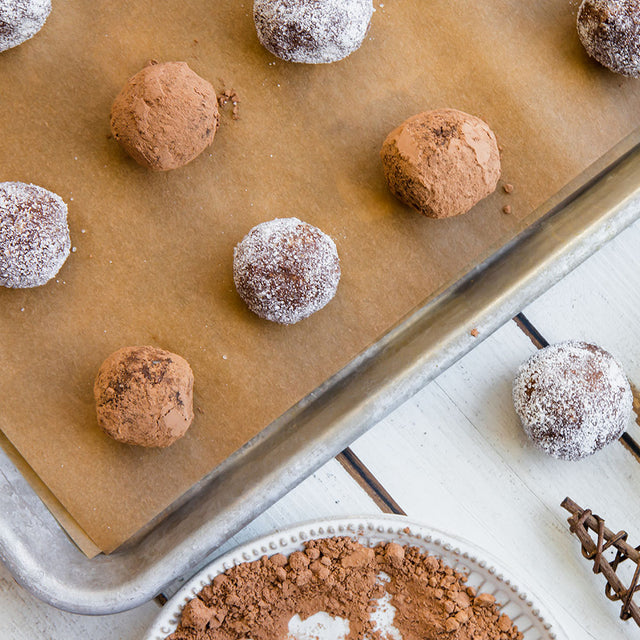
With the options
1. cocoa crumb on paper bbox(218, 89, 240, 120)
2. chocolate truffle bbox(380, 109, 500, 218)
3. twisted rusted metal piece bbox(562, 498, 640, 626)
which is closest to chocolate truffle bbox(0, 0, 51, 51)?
cocoa crumb on paper bbox(218, 89, 240, 120)

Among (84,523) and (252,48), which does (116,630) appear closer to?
(84,523)

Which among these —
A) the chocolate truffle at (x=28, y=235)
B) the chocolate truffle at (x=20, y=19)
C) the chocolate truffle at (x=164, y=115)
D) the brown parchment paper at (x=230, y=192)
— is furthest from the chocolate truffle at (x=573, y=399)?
the chocolate truffle at (x=20, y=19)

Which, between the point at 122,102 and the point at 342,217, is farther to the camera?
the point at 342,217

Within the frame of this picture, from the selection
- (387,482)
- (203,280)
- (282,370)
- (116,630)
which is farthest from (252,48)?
(116,630)

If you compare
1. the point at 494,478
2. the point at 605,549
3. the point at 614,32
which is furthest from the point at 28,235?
the point at 605,549

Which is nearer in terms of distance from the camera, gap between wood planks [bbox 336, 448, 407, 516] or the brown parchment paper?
the brown parchment paper

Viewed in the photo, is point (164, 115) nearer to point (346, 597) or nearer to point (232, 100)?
point (232, 100)

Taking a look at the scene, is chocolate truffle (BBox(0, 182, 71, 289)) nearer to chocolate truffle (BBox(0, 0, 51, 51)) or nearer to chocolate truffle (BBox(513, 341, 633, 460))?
chocolate truffle (BBox(0, 0, 51, 51))
